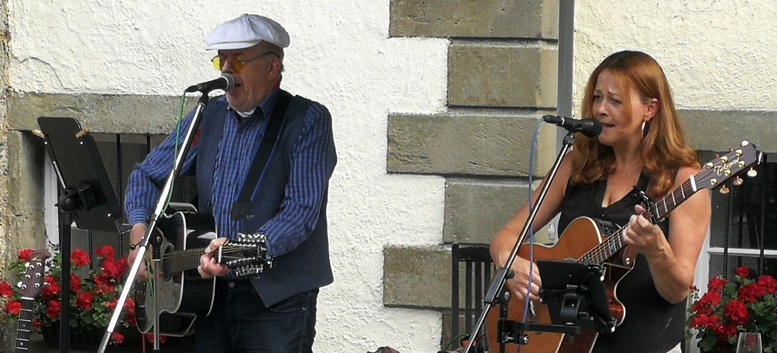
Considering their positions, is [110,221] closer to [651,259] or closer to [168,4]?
[168,4]

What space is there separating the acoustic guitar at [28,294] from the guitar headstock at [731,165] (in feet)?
9.67

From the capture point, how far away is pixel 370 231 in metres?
5.48

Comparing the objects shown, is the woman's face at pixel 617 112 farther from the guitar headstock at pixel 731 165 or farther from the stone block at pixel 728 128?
the stone block at pixel 728 128

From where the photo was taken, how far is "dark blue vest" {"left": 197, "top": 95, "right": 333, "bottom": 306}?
13.6ft

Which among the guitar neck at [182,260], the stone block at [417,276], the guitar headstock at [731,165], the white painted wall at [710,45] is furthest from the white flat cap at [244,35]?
the white painted wall at [710,45]

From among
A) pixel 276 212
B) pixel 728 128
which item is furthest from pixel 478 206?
pixel 276 212

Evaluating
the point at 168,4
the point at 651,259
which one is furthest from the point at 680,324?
the point at 168,4

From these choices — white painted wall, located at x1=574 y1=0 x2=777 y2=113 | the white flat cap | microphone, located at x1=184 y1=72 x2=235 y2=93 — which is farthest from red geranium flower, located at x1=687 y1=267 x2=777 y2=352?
microphone, located at x1=184 y1=72 x2=235 y2=93

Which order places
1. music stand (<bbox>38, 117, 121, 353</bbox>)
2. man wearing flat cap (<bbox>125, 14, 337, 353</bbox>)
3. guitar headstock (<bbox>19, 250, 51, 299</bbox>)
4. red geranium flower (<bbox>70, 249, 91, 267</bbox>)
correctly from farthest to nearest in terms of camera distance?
red geranium flower (<bbox>70, 249, 91, 267</bbox>), guitar headstock (<bbox>19, 250, 51, 299</bbox>), music stand (<bbox>38, 117, 121, 353</bbox>), man wearing flat cap (<bbox>125, 14, 337, 353</bbox>)

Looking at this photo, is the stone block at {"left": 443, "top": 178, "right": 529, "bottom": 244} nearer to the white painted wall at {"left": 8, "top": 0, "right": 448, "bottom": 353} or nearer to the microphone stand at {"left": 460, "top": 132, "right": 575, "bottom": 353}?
the white painted wall at {"left": 8, "top": 0, "right": 448, "bottom": 353}

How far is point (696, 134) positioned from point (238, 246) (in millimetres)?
2385

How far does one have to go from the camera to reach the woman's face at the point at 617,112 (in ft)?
12.3

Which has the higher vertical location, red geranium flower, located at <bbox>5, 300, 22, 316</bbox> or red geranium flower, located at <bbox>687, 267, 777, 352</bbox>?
red geranium flower, located at <bbox>687, 267, 777, 352</bbox>

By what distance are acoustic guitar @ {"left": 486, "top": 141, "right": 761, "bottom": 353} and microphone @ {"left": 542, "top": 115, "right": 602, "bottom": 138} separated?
28 centimetres
